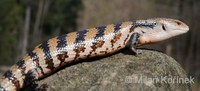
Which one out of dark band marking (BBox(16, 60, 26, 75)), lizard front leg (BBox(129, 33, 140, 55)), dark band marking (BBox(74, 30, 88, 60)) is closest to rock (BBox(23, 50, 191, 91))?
lizard front leg (BBox(129, 33, 140, 55))

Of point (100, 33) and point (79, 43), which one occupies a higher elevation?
point (100, 33)

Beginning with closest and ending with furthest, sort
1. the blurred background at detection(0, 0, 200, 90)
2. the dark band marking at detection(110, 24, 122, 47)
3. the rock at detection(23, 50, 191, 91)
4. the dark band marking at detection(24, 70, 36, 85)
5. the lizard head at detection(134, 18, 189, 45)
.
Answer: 1. the rock at detection(23, 50, 191, 91)
2. the dark band marking at detection(24, 70, 36, 85)
3. the dark band marking at detection(110, 24, 122, 47)
4. the lizard head at detection(134, 18, 189, 45)
5. the blurred background at detection(0, 0, 200, 90)

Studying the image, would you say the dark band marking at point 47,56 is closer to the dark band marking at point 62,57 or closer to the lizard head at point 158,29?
the dark band marking at point 62,57

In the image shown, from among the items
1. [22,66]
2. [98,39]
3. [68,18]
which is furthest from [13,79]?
[68,18]

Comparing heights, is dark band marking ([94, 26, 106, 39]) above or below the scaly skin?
above

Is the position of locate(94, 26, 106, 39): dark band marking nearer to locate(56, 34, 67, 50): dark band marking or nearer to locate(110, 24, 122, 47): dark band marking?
locate(110, 24, 122, 47): dark band marking

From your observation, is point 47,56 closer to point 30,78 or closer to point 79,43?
point 30,78

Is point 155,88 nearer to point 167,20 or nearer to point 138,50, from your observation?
point 138,50
